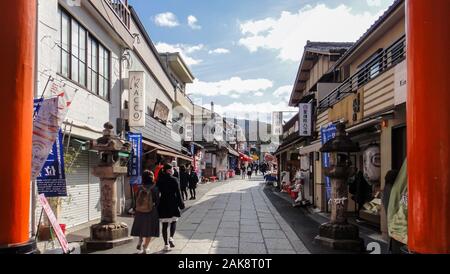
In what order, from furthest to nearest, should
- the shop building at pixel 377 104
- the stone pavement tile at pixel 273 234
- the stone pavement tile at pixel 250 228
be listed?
the stone pavement tile at pixel 250 228, the stone pavement tile at pixel 273 234, the shop building at pixel 377 104

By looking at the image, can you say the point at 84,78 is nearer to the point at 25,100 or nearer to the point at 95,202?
the point at 95,202

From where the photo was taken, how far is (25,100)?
126 inches

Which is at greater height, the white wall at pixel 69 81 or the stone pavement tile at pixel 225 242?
the white wall at pixel 69 81

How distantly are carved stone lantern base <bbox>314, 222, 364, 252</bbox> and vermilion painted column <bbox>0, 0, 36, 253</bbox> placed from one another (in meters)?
7.46

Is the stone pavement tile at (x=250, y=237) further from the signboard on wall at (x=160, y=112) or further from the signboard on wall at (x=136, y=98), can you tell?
the signboard on wall at (x=160, y=112)

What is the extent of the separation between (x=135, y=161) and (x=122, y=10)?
6369 mm

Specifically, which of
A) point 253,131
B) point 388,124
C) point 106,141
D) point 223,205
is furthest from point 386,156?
point 253,131

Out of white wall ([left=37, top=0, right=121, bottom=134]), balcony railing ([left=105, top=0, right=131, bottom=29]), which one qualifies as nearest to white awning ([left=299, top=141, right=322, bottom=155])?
white wall ([left=37, top=0, right=121, bottom=134])

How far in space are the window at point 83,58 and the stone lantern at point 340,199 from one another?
777cm

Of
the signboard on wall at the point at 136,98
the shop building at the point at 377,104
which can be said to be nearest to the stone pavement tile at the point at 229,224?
the shop building at the point at 377,104

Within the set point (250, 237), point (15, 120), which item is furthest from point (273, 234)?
point (15, 120)

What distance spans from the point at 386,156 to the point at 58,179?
7.96 metres

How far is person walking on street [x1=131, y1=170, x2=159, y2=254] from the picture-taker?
8.55 m

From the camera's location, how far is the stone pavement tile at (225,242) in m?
9.60
